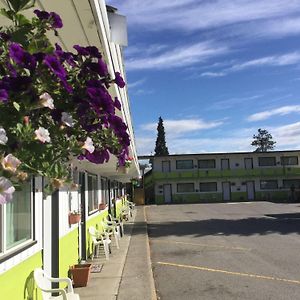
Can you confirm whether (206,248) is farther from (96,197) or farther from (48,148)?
(48,148)

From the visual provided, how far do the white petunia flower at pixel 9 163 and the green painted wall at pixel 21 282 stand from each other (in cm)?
370

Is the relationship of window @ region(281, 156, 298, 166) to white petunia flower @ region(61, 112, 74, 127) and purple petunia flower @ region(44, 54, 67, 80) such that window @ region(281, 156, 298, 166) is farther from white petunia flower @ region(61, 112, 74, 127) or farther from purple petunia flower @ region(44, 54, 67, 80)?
purple petunia flower @ region(44, 54, 67, 80)

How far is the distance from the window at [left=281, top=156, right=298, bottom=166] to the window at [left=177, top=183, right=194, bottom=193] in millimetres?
11973

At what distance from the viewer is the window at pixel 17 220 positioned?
17.6ft

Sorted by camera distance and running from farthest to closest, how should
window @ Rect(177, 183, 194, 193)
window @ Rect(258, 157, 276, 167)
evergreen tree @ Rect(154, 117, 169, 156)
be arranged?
evergreen tree @ Rect(154, 117, 169, 156), window @ Rect(258, 157, 276, 167), window @ Rect(177, 183, 194, 193)

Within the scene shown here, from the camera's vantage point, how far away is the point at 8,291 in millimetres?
5156

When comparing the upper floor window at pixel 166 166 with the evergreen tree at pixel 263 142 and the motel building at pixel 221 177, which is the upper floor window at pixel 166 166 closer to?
the motel building at pixel 221 177

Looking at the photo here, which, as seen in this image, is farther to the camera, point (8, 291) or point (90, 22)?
point (8, 291)

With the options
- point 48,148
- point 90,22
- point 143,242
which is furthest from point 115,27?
point 143,242

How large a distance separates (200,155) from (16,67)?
2339 inches

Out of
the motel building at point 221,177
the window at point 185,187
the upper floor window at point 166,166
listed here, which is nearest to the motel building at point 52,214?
the motel building at point 221,177

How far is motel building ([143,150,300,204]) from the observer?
59938 mm

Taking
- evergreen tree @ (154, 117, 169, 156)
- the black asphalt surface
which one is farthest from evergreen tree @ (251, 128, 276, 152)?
the black asphalt surface

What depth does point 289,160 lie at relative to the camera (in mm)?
61281
